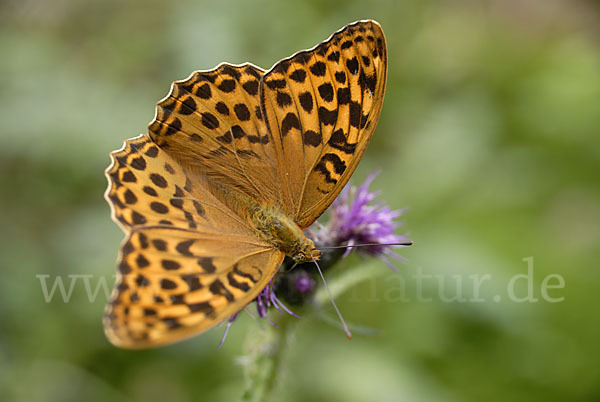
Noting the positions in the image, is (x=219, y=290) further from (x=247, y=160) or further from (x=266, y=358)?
(x=266, y=358)

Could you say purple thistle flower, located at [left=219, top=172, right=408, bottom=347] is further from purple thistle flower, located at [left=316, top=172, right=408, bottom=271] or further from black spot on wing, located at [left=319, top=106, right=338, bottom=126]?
black spot on wing, located at [left=319, top=106, right=338, bottom=126]

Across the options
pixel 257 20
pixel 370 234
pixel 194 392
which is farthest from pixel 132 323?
pixel 257 20

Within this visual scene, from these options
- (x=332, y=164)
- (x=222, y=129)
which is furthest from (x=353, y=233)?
(x=222, y=129)

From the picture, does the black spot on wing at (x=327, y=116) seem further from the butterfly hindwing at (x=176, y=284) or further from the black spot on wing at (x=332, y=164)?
the butterfly hindwing at (x=176, y=284)

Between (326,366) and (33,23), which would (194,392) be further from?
(33,23)

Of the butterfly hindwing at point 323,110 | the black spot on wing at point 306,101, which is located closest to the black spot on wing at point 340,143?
the butterfly hindwing at point 323,110

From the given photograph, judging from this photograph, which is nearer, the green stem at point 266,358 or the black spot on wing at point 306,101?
the black spot on wing at point 306,101
